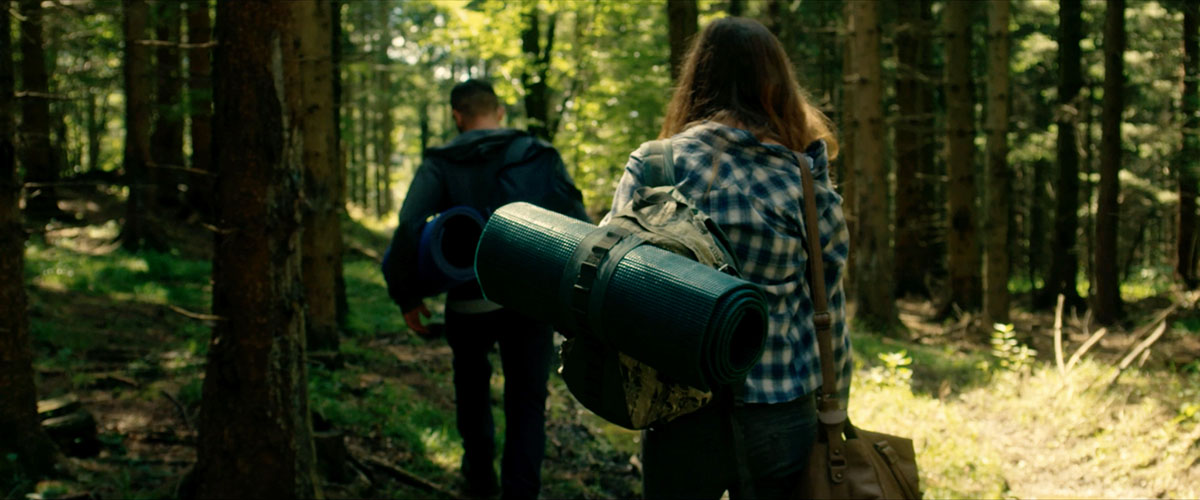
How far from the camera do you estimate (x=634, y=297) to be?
72.8 inches

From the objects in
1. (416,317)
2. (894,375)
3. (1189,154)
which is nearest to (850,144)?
(1189,154)

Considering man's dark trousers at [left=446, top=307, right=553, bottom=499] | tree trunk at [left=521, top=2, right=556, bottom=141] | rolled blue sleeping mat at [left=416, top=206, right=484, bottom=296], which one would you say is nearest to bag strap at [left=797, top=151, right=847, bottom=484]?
rolled blue sleeping mat at [left=416, top=206, right=484, bottom=296]

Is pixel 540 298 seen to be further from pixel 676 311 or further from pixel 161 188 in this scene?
pixel 161 188

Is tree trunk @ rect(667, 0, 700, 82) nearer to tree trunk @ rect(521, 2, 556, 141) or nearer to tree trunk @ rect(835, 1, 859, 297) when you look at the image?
tree trunk @ rect(835, 1, 859, 297)

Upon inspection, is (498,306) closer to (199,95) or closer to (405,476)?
(405,476)

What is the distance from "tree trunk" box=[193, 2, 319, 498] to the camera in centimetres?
404

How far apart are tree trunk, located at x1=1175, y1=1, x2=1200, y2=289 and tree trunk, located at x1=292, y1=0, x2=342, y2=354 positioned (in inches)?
482

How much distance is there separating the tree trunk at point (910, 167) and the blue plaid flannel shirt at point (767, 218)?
14.0 m

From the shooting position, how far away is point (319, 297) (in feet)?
26.1

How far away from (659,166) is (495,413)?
5.18 meters

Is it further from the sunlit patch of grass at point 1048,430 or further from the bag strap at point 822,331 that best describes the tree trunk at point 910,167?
the bag strap at point 822,331

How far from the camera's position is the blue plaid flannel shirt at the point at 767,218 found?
93.6 inches

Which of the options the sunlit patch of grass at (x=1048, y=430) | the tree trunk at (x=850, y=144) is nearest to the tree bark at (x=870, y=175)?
the tree trunk at (x=850, y=144)

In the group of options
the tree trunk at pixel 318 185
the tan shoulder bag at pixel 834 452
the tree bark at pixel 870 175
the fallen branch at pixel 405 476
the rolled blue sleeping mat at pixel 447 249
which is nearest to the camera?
the tan shoulder bag at pixel 834 452
